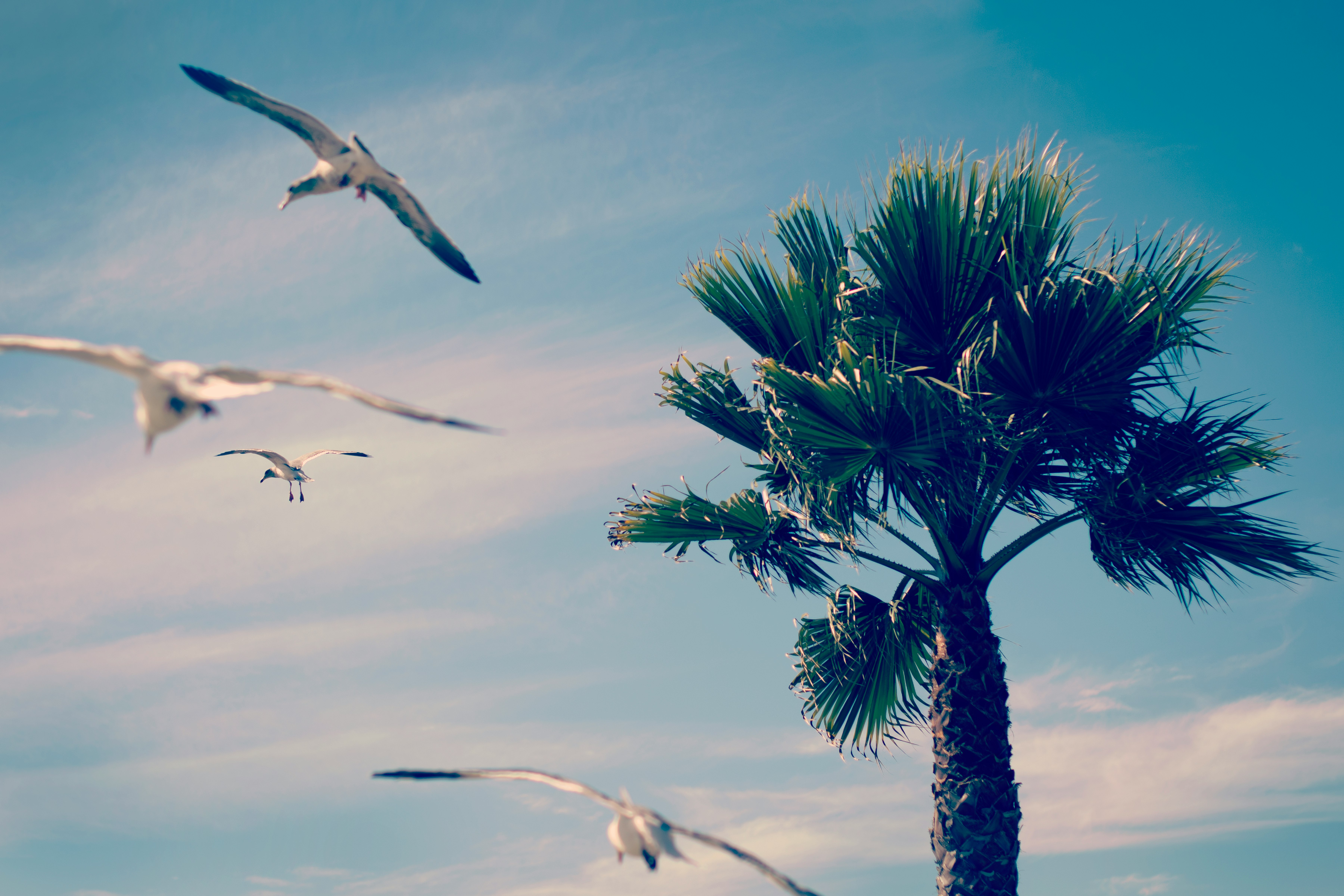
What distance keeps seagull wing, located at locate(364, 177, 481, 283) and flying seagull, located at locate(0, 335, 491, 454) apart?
2304mm

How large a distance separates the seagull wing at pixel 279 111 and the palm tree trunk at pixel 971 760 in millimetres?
5384

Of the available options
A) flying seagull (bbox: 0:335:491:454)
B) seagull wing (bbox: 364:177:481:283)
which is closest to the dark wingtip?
seagull wing (bbox: 364:177:481:283)

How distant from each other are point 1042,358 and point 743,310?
8.24ft

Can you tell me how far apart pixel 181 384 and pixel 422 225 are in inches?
101

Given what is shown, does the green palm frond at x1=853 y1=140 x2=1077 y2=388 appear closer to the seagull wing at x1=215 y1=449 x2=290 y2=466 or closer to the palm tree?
the palm tree

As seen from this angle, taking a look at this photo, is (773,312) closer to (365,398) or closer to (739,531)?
(739,531)

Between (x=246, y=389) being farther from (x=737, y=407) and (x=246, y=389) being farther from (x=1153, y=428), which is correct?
(x=1153, y=428)

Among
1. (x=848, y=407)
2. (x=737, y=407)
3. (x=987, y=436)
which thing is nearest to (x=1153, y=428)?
(x=987, y=436)

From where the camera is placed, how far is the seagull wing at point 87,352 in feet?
7.65

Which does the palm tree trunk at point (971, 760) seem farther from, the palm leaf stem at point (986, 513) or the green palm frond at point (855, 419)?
the green palm frond at point (855, 419)

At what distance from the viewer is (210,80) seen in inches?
190

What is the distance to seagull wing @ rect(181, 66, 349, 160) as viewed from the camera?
4832 millimetres

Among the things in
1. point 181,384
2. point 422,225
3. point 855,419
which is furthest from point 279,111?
point 855,419

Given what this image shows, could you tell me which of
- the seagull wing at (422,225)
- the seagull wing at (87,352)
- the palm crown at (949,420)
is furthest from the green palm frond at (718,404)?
the seagull wing at (87,352)
